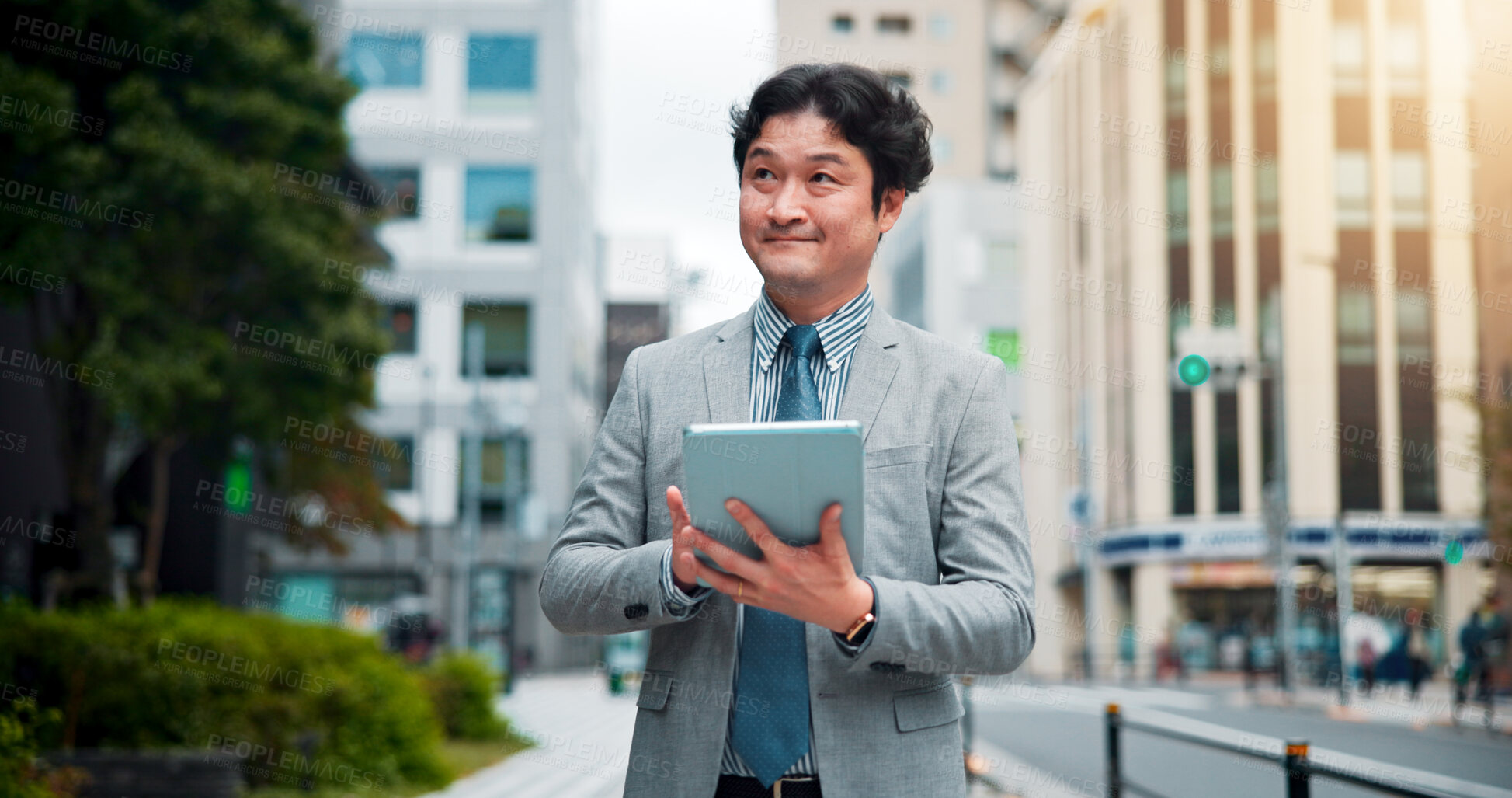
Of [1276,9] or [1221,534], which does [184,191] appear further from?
[1276,9]

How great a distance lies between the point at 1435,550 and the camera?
120 feet

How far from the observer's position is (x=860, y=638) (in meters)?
1.95

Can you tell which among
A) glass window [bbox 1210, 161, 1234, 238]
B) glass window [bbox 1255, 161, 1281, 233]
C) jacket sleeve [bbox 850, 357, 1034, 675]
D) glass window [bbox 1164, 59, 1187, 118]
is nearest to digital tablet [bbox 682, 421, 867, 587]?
jacket sleeve [bbox 850, 357, 1034, 675]

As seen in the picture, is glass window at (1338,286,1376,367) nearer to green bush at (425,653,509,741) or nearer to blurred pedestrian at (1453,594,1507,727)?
blurred pedestrian at (1453,594,1507,727)

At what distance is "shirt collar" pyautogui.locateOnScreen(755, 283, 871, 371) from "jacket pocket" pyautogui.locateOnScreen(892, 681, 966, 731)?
1.74ft

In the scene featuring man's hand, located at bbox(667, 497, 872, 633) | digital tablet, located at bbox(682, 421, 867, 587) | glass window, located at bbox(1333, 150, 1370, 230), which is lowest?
man's hand, located at bbox(667, 497, 872, 633)

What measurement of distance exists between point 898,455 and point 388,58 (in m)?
47.9

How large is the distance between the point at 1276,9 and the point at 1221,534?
1456 cm

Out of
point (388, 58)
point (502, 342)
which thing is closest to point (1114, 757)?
point (502, 342)

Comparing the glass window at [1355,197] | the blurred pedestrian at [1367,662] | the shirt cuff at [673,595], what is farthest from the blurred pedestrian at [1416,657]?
the shirt cuff at [673,595]

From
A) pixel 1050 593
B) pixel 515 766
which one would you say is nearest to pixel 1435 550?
pixel 1050 593

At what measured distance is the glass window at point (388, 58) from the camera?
4638cm

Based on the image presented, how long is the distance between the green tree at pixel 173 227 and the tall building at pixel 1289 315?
2558cm

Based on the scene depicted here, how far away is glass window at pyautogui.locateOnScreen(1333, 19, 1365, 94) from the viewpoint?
38500mm
